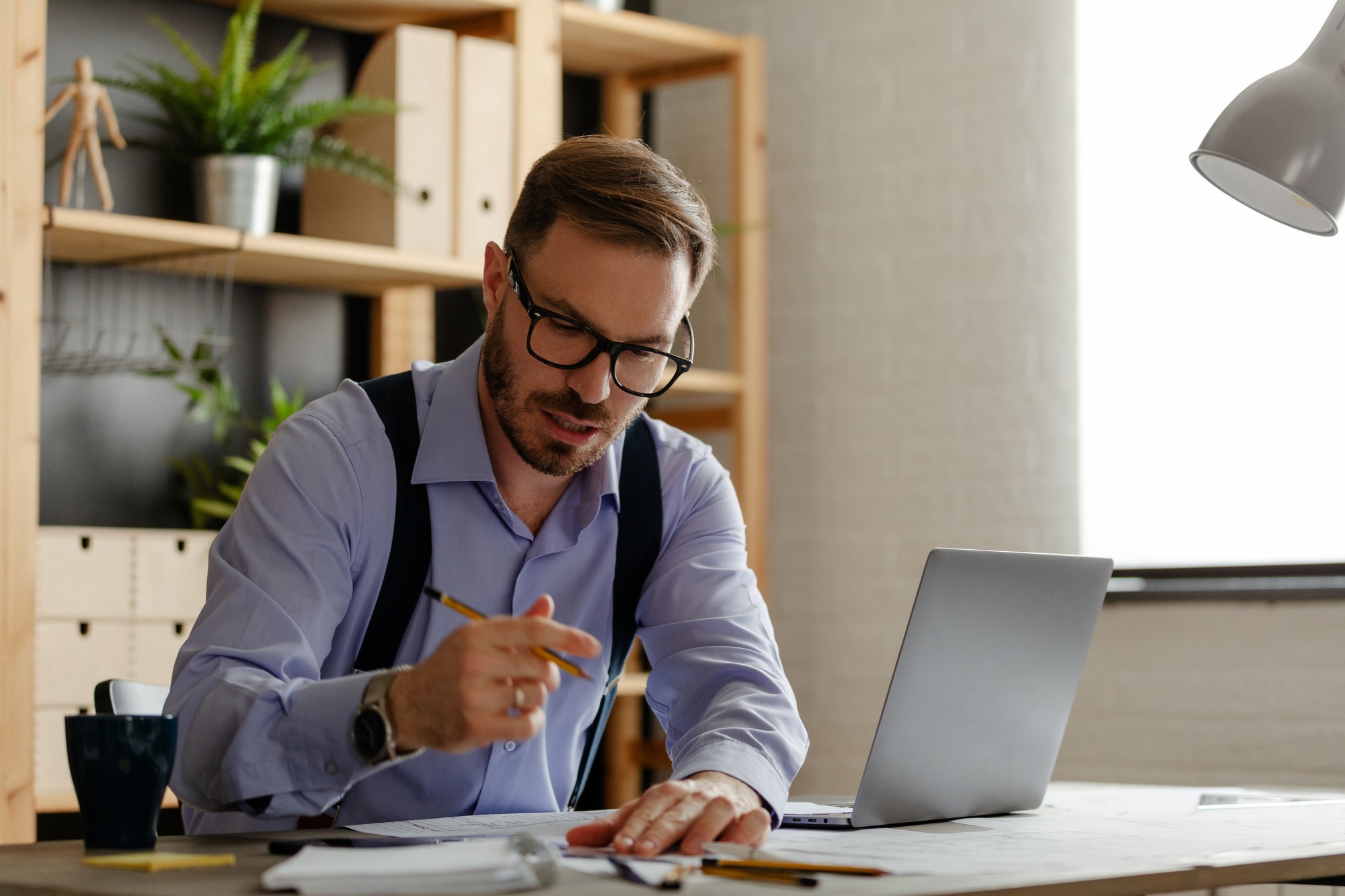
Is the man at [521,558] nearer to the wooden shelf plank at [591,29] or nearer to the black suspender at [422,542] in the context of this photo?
the black suspender at [422,542]

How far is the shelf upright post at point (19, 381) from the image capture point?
7.51 feet

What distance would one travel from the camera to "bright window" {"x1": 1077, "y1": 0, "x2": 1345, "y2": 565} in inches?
109

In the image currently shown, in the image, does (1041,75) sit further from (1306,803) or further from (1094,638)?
(1306,803)

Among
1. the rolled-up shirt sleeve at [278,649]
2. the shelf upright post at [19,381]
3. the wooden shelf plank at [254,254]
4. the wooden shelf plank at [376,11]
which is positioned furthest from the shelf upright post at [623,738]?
the rolled-up shirt sleeve at [278,649]

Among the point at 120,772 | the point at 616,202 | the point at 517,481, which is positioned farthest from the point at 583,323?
the point at 120,772

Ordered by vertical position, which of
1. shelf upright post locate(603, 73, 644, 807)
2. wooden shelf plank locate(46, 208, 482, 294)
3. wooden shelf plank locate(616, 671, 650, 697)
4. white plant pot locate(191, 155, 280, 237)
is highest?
white plant pot locate(191, 155, 280, 237)

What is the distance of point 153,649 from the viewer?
2.46 m

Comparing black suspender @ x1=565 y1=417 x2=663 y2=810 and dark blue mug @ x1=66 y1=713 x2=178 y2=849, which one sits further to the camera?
black suspender @ x1=565 y1=417 x2=663 y2=810

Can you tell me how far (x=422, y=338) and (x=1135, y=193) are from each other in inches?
57.8

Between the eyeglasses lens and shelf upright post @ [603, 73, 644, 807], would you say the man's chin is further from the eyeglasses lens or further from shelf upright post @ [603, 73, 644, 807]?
shelf upright post @ [603, 73, 644, 807]

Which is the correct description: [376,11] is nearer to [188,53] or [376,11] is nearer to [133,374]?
[188,53]

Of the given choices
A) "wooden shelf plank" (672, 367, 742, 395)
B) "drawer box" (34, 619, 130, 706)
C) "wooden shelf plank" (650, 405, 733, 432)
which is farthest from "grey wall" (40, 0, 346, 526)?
"wooden shelf plank" (650, 405, 733, 432)

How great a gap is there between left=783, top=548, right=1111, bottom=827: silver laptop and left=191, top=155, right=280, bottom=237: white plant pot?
1561 millimetres

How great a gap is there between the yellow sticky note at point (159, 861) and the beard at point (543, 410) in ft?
1.98
